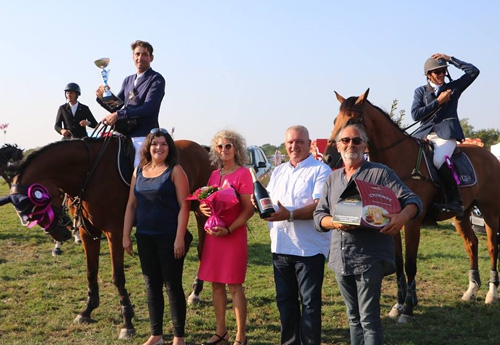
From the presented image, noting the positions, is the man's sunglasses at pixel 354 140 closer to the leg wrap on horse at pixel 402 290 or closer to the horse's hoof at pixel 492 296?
the leg wrap on horse at pixel 402 290

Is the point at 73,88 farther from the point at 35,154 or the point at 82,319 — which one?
the point at 82,319

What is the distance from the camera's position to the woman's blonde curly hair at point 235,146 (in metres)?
4.45

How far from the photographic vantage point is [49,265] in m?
8.79

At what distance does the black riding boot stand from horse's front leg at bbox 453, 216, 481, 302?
3.72 feet

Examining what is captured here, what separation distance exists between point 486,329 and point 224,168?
3408 millimetres

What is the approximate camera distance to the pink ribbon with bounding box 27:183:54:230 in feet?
15.7

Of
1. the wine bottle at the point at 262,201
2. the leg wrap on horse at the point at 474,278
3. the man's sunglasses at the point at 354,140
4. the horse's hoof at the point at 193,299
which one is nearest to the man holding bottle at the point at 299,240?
the wine bottle at the point at 262,201

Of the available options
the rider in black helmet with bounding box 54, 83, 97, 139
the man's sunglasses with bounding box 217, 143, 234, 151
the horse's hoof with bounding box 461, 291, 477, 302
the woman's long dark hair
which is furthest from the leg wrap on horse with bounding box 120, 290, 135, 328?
the horse's hoof with bounding box 461, 291, 477, 302

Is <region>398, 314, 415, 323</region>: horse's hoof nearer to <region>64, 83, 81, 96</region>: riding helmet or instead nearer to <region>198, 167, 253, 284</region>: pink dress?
<region>198, 167, 253, 284</region>: pink dress

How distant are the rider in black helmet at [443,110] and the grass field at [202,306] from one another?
1362mm

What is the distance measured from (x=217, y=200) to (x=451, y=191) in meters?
3.38

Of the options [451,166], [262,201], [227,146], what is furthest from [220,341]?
[451,166]

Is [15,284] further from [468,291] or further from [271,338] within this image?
[468,291]

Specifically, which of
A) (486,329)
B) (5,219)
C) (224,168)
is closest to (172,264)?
(224,168)
